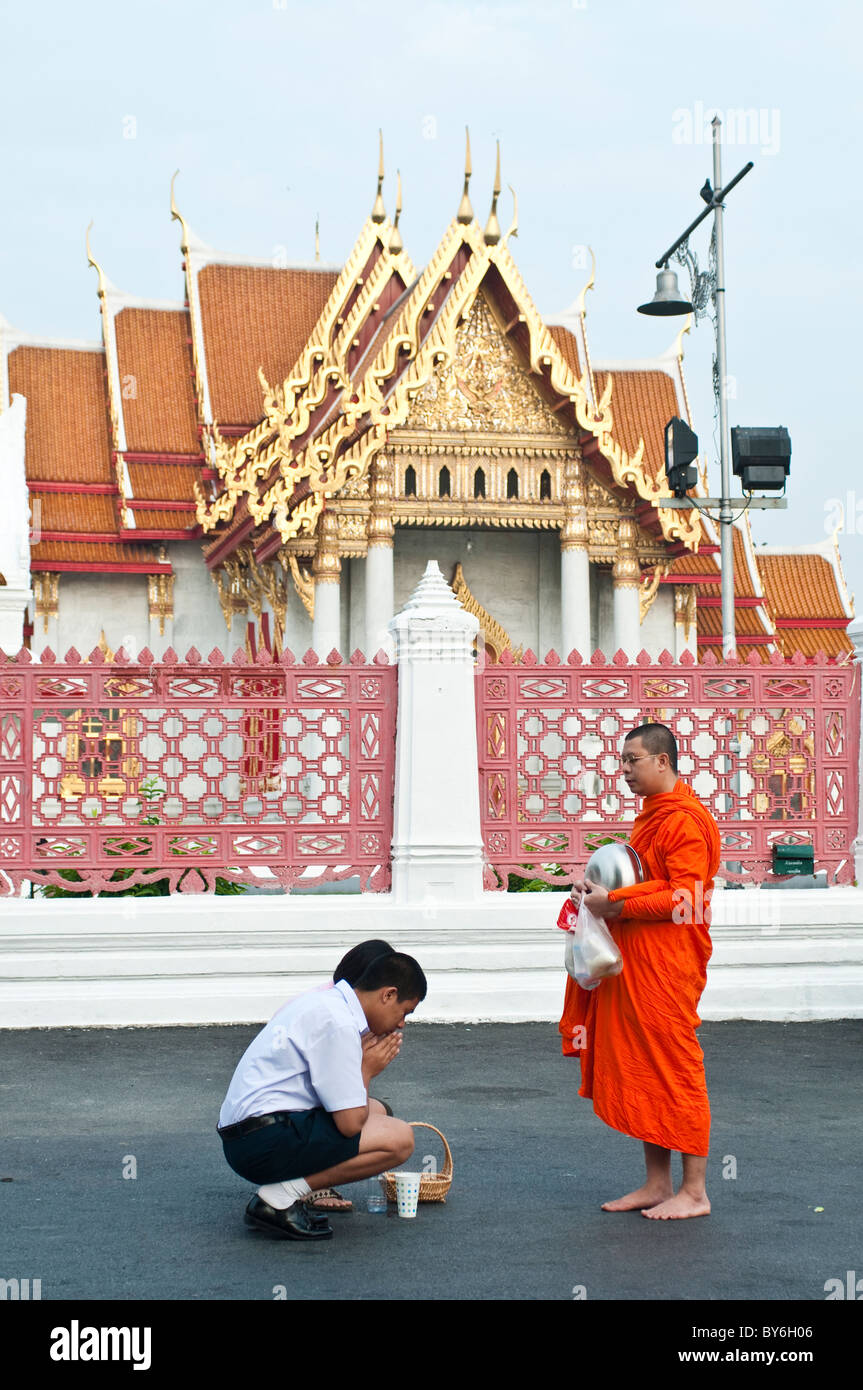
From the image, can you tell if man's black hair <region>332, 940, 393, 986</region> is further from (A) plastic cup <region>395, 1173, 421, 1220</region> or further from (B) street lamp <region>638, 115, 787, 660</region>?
(B) street lamp <region>638, 115, 787, 660</region>

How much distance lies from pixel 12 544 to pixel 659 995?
9.97m

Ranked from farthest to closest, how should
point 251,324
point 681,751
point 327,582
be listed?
point 251,324 → point 327,582 → point 681,751

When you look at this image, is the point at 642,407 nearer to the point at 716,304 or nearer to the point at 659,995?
the point at 716,304

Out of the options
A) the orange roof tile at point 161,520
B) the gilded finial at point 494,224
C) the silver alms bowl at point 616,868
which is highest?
the gilded finial at point 494,224

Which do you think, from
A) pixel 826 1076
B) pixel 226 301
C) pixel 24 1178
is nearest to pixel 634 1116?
pixel 24 1178

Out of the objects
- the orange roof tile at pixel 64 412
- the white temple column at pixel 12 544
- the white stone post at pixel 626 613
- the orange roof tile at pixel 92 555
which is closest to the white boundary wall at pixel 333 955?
the white temple column at pixel 12 544

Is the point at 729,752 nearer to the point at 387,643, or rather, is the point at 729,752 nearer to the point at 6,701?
the point at 6,701

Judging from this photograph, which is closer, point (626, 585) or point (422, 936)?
point (422, 936)

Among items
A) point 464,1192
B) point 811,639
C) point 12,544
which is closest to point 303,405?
point 12,544

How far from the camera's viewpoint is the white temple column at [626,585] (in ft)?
56.9

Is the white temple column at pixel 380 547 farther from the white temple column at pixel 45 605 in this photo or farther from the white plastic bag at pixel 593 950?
the white plastic bag at pixel 593 950

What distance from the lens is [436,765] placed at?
8445 millimetres

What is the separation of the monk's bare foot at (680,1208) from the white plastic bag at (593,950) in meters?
0.63

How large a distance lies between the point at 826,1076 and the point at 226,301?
16769mm
